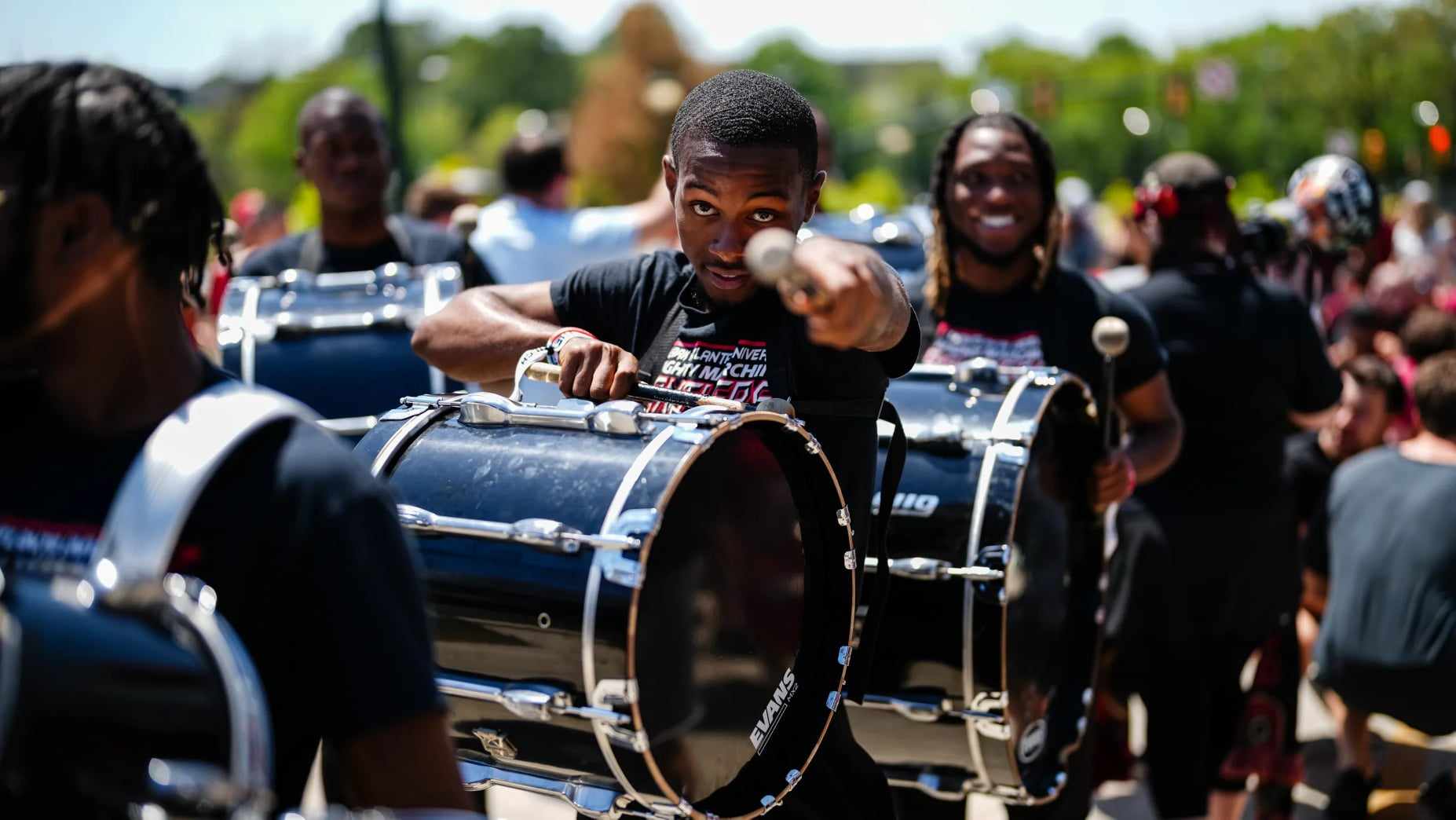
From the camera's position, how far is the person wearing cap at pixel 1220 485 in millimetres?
4668

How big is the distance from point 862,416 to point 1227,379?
7.74 feet

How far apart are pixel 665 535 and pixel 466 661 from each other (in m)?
0.37

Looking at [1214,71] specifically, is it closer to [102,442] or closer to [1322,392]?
[1322,392]

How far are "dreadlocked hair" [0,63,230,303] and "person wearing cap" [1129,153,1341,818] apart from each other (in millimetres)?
3550

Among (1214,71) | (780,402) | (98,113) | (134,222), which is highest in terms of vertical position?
(1214,71)

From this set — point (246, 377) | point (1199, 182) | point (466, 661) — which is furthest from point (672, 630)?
point (1199, 182)

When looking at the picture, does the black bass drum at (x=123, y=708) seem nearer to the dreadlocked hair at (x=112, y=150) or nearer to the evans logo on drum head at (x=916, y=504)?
the dreadlocked hair at (x=112, y=150)

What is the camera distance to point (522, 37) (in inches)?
3585

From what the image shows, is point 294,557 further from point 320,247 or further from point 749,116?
point 320,247

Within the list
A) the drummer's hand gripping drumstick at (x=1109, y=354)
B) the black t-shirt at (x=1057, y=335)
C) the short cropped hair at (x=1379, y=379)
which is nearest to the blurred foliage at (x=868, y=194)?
the short cropped hair at (x=1379, y=379)

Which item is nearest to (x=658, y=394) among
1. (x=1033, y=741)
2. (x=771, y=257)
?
(x=771, y=257)

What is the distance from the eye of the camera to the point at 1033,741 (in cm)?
364

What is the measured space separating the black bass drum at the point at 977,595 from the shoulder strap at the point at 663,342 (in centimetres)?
94

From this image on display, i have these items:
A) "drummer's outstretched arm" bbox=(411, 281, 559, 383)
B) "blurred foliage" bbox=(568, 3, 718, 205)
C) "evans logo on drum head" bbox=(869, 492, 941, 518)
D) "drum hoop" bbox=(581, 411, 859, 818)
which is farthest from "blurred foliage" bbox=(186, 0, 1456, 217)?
"evans logo on drum head" bbox=(869, 492, 941, 518)
